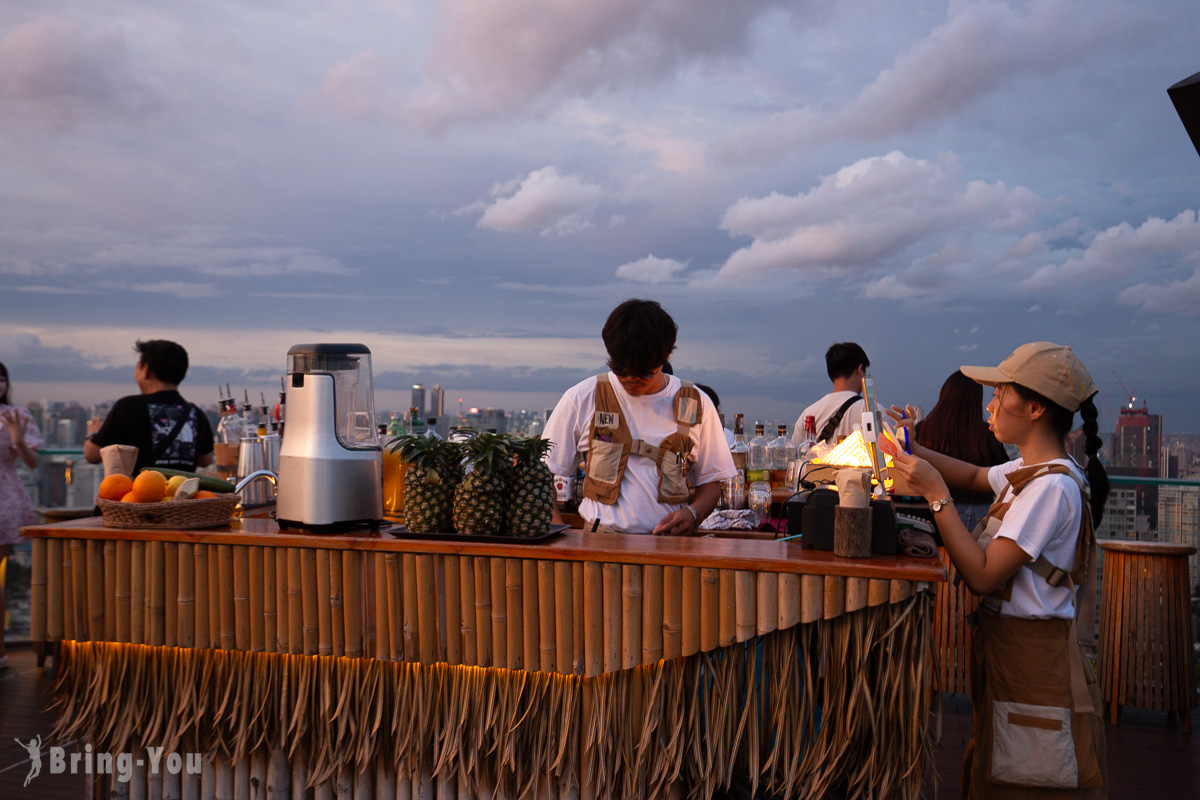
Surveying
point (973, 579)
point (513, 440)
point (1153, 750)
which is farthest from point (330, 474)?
point (1153, 750)

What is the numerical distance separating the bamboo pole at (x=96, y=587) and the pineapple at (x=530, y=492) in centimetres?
130

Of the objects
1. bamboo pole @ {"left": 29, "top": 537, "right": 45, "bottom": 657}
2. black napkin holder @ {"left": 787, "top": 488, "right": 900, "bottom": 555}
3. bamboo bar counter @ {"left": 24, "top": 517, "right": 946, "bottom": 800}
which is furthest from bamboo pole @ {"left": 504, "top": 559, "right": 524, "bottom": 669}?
bamboo pole @ {"left": 29, "top": 537, "right": 45, "bottom": 657}

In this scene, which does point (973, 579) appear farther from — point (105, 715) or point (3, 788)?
point (3, 788)

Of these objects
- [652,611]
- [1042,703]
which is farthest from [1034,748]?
[652,611]

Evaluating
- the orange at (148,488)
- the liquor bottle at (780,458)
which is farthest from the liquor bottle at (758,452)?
the orange at (148,488)

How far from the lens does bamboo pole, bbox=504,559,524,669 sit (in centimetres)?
224

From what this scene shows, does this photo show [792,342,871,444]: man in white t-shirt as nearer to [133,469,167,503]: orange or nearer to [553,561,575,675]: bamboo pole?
[553,561,575,675]: bamboo pole

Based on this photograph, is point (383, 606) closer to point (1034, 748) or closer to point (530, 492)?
point (530, 492)

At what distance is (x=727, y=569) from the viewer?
6.88 feet

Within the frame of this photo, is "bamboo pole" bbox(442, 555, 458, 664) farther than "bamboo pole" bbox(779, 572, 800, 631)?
Yes

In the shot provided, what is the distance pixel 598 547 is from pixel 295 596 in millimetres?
920

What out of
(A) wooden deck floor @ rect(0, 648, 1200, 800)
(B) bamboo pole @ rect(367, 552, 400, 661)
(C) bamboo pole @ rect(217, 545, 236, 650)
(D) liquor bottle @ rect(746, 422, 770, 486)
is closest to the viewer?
(B) bamboo pole @ rect(367, 552, 400, 661)

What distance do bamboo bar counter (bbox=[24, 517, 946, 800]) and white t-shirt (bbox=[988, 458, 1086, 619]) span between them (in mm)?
224

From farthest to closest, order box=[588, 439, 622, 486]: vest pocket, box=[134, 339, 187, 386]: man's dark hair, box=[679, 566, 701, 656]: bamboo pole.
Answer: box=[134, 339, 187, 386]: man's dark hair
box=[588, 439, 622, 486]: vest pocket
box=[679, 566, 701, 656]: bamboo pole
